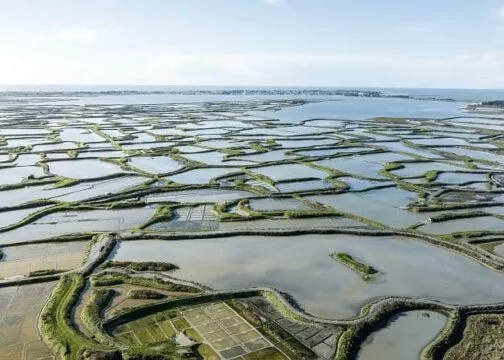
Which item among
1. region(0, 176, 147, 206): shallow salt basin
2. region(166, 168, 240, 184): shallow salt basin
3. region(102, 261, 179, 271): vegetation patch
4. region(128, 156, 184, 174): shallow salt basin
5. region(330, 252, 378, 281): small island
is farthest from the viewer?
region(128, 156, 184, 174): shallow salt basin

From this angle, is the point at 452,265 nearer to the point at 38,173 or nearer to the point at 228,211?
the point at 228,211

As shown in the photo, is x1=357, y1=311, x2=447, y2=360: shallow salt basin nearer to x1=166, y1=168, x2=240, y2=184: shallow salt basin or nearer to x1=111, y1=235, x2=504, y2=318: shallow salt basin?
x1=111, y1=235, x2=504, y2=318: shallow salt basin

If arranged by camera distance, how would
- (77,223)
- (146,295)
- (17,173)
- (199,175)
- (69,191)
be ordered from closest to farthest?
(146,295)
(77,223)
(69,191)
(199,175)
(17,173)

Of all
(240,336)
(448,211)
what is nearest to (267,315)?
(240,336)

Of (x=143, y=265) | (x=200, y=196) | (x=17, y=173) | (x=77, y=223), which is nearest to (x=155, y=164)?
(x=17, y=173)

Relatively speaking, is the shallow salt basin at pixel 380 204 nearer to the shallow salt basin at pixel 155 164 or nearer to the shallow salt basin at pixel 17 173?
the shallow salt basin at pixel 155 164

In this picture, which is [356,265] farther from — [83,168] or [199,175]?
[83,168]

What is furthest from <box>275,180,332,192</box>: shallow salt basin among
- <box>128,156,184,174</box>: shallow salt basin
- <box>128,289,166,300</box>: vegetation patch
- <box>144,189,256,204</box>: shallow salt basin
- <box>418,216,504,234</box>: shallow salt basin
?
<box>128,289,166,300</box>: vegetation patch
